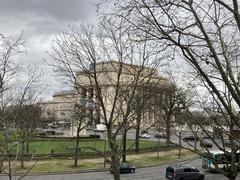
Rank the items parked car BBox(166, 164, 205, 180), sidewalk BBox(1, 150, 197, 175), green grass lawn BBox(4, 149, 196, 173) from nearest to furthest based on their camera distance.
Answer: parked car BBox(166, 164, 205, 180) → sidewalk BBox(1, 150, 197, 175) → green grass lawn BBox(4, 149, 196, 173)

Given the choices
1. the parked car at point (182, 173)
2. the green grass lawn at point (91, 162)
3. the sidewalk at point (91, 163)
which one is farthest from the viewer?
the green grass lawn at point (91, 162)

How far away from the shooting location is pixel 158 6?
7121 mm

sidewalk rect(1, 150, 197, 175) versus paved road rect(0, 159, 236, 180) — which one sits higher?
sidewalk rect(1, 150, 197, 175)

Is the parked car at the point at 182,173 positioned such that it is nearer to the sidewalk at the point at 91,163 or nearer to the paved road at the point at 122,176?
the paved road at the point at 122,176

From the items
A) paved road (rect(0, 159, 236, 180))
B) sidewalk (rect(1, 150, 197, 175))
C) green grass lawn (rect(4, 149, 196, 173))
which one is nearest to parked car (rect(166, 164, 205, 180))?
paved road (rect(0, 159, 236, 180))

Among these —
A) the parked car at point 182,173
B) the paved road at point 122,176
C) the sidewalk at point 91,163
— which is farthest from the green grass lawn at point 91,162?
the parked car at point 182,173

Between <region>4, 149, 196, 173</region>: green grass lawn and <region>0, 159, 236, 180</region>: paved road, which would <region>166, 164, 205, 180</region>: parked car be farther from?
<region>4, 149, 196, 173</region>: green grass lawn

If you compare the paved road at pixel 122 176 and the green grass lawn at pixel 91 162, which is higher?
the green grass lawn at pixel 91 162

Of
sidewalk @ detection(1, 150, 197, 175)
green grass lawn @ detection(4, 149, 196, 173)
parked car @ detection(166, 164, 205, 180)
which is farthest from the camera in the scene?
green grass lawn @ detection(4, 149, 196, 173)

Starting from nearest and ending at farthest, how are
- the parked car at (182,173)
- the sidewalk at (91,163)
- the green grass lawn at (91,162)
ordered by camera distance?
the parked car at (182,173), the sidewalk at (91,163), the green grass lawn at (91,162)

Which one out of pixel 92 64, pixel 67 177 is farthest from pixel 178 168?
pixel 92 64

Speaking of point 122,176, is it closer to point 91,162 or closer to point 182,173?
point 182,173

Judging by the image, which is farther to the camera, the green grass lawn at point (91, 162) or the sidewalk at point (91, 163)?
the green grass lawn at point (91, 162)

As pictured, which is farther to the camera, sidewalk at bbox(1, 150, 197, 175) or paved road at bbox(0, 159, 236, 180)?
sidewalk at bbox(1, 150, 197, 175)
